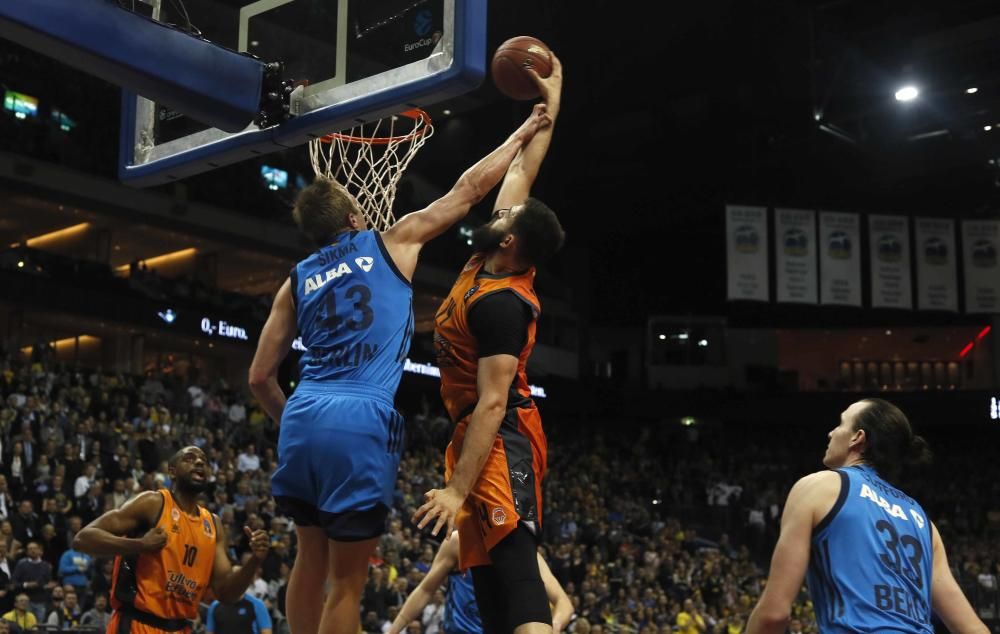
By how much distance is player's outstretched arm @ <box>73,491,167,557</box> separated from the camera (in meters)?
6.14

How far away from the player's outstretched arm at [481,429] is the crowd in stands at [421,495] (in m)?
6.15

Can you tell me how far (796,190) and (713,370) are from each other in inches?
374

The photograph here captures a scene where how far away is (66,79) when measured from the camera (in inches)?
1048

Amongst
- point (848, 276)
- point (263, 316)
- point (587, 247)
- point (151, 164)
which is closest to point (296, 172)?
point (263, 316)

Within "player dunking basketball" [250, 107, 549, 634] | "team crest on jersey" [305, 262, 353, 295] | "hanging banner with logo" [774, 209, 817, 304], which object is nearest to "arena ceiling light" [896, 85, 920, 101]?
"hanging banner with logo" [774, 209, 817, 304]

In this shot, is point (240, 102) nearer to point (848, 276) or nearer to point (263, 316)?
point (848, 276)

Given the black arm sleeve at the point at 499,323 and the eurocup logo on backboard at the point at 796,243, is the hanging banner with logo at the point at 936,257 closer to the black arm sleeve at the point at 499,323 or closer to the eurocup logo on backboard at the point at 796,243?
the eurocup logo on backboard at the point at 796,243

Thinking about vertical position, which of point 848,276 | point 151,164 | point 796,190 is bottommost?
point 151,164

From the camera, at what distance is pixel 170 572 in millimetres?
6379

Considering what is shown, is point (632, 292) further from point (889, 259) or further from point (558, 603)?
point (558, 603)

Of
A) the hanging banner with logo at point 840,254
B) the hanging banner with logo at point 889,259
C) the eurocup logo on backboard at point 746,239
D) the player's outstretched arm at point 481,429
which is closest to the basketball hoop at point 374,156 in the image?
the player's outstretched arm at point 481,429

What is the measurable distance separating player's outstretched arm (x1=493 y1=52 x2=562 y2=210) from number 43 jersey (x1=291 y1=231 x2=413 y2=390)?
2.05 feet

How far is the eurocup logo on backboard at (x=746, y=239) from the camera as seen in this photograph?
24.2 meters

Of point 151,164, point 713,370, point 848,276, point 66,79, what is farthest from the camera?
point 713,370
